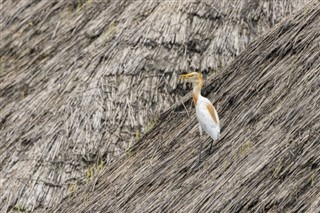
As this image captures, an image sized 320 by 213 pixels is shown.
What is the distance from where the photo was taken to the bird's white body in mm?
7539

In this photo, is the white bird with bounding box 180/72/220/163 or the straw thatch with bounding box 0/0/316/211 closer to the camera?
the white bird with bounding box 180/72/220/163

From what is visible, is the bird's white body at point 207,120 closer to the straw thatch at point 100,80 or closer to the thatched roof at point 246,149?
the thatched roof at point 246,149

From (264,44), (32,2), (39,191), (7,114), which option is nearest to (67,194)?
(39,191)

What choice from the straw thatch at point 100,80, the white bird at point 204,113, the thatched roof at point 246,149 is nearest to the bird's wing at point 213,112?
the white bird at point 204,113

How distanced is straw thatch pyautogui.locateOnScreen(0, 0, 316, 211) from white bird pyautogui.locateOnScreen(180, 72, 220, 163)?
105cm

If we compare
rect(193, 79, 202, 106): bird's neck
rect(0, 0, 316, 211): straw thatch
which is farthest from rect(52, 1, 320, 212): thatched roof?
rect(0, 0, 316, 211): straw thatch

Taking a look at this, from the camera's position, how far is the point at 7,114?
9.78 metres

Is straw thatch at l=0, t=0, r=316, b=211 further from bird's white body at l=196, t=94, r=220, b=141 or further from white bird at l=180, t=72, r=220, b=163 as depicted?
bird's white body at l=196, t=94, r=220, b=141

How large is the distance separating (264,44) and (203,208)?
6.02 feet

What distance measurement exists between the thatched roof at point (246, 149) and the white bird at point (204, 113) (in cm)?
15

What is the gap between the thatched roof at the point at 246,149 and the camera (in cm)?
670

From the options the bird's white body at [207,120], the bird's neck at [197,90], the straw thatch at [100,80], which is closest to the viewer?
the bird's white body at [207,120]

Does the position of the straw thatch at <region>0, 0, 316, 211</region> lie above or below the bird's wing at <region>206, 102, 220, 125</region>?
below

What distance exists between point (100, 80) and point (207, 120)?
1991 mm
